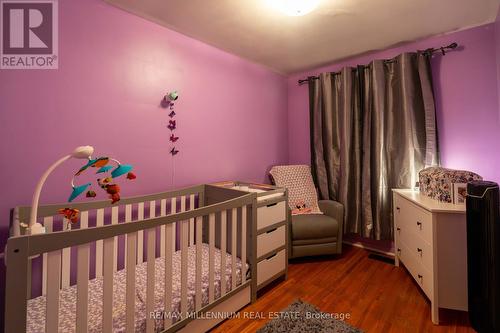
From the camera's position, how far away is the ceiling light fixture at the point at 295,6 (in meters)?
1.71

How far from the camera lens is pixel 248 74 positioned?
287 centimetres

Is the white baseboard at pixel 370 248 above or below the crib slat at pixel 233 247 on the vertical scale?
below

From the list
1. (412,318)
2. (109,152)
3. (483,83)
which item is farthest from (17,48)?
(483,83)

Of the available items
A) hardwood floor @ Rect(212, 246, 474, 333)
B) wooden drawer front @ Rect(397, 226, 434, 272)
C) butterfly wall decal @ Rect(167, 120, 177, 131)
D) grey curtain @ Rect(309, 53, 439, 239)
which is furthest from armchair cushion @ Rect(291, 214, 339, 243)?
butterfly wall decal @ Rect(167, 120, 177, 131)

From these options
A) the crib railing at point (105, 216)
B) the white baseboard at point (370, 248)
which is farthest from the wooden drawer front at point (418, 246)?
the crib railing at point (105, 216)

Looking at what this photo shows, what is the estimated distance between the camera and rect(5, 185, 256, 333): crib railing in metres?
0.80

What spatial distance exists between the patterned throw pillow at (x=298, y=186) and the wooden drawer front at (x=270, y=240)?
2.38 feet

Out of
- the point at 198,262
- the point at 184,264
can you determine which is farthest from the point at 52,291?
the point at 198,262

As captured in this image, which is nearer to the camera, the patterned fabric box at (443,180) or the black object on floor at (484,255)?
the black object on floor at (484,255)

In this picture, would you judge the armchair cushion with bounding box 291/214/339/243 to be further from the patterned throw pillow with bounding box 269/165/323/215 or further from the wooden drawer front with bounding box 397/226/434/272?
the wooden drawer front with bounding box 397/226/434/272

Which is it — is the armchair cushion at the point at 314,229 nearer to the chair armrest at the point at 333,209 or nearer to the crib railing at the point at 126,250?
the chair armrest at the point at 333,209

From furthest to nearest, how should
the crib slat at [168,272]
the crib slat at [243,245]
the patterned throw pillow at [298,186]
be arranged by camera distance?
the patterned throw pillow at [298,186] → the crib slat at [243,245] → the crib slat at [168,272]

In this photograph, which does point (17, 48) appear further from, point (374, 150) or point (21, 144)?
point (374, 150)

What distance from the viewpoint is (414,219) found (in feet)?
6.15
